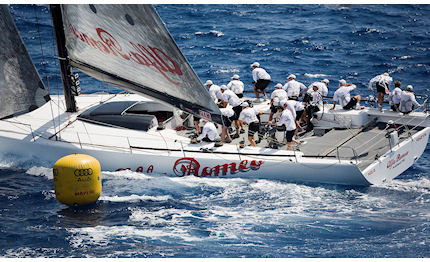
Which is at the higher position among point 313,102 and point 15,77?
point 15,77

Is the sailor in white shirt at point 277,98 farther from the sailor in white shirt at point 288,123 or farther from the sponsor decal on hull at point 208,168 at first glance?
the sponsor decal on hull at point 208,168

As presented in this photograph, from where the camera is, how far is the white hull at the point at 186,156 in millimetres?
Result: 15477

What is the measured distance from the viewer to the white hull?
15.5 m

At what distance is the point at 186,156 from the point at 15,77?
18.3 feet

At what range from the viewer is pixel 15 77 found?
16.9m

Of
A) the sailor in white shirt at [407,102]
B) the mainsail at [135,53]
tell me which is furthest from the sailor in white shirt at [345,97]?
the mainsail at [135,53]

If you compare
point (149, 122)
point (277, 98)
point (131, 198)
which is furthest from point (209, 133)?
point (131, 198)

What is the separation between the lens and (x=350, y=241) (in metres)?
12.9

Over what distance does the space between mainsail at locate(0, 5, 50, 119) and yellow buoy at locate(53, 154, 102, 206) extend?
4.24 metres

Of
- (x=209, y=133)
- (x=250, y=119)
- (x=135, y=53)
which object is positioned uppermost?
(x=135, y=53)

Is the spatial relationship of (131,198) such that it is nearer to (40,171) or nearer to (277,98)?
(40,171)

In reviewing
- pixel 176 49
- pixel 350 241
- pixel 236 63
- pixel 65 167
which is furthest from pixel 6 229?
pixel 236 63

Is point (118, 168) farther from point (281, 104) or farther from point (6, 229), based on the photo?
point (281, 104)

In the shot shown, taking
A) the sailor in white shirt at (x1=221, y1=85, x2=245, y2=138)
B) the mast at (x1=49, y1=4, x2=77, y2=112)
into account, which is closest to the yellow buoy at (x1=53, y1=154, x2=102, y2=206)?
the mast at (x1=49, y1=4, x2=77, y2=112)
